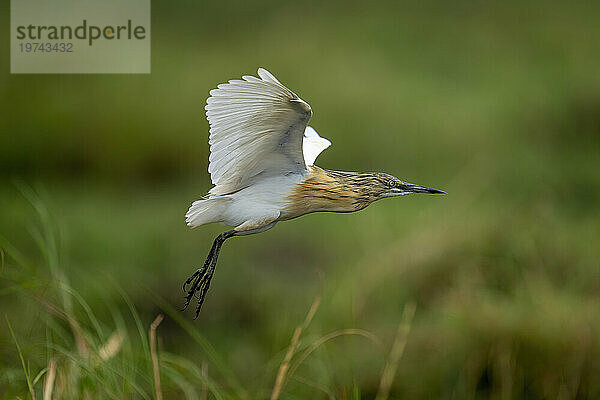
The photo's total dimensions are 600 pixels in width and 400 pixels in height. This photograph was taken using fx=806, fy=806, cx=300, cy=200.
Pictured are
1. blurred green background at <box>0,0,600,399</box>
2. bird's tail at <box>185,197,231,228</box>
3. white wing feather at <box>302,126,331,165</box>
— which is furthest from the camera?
blurred green background at <box>0,0,600,399</box>

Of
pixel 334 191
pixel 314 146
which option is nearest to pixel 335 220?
pixel 314 146

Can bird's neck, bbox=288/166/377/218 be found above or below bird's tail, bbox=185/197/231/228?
above

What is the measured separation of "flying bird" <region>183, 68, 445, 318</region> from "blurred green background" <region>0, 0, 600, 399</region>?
0.95 feet

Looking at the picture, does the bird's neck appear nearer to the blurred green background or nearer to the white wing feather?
the white wing feather

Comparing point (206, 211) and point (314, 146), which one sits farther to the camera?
point (314, 146)

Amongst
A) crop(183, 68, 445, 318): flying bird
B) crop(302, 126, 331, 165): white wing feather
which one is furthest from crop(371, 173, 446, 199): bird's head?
crop(302, 126, 331, 165): white wing feather

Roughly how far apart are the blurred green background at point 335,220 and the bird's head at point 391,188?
31cm

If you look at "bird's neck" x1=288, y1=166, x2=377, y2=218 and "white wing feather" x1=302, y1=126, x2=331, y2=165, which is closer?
"bird's neck" x1=288, y1=166, x2=377, y2=218

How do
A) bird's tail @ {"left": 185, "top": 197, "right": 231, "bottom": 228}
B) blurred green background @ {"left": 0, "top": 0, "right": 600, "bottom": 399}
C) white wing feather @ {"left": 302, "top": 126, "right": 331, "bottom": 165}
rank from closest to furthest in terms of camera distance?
bird's tail @ {"left": 185, "top": 197, "right": 231, "bottom": 228} < white wing feather @ {"left": 302, "top": 126, "right": 331, "bottom": 165} < blurred green background @ {"left": 0, "top": 0, "right": 600, "bottom": 399}

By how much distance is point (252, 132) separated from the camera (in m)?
0.54

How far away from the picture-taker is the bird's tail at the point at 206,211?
49 centimetres

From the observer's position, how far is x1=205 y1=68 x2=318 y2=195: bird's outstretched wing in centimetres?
52

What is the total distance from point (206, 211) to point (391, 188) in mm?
126

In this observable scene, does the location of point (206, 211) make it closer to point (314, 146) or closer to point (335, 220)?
point (314, 146)
